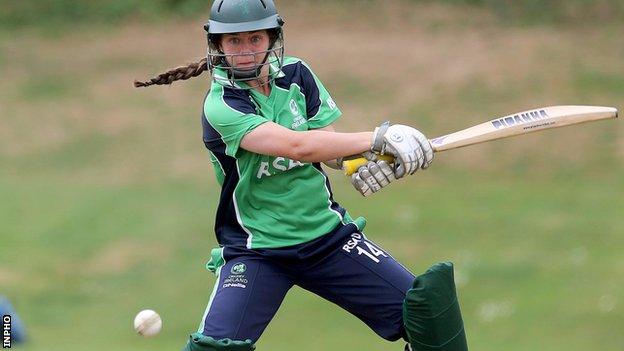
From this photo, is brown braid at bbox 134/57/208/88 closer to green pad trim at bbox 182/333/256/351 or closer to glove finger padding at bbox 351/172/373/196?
glove finger padding at bbox 351/172/373/196

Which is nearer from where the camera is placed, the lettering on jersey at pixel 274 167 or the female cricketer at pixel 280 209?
the female cricketer at pixel 280 209

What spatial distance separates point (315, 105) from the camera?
5.03 metres

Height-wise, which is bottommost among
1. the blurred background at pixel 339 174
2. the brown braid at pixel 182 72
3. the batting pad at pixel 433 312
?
the blurred background at pixel 339 174

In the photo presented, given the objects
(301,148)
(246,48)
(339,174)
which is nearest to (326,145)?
(301,148)

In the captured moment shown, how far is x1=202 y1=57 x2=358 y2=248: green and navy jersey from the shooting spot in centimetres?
485

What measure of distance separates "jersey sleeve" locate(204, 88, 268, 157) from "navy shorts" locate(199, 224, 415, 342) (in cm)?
42

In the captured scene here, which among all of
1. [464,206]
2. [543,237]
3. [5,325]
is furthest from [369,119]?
[5,325]

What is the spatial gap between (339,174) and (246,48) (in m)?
6.17

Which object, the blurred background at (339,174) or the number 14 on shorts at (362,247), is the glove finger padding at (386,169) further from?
the blurred background at (339,174)

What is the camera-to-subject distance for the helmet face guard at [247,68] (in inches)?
189

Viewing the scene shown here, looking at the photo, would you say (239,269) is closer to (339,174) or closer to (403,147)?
(403,147)
